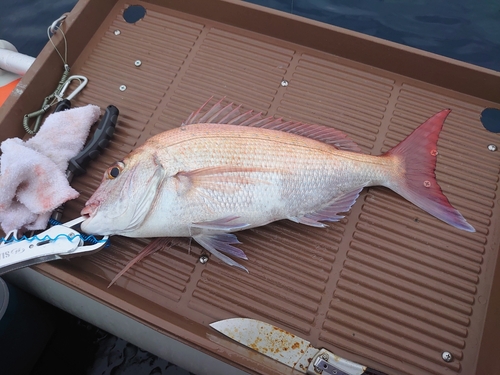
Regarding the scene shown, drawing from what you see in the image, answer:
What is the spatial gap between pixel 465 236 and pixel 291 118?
126 cm

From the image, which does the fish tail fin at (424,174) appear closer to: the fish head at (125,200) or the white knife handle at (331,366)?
the white knife handle at (331,366)

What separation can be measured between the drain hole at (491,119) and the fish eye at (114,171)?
2283 mm

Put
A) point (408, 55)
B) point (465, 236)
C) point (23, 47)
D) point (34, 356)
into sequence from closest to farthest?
point (465, 236) < point (34, 356) < point (408, 55) < point (23, 47)

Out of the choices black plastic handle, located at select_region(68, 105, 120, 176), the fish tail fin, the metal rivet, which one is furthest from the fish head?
the metal rivet

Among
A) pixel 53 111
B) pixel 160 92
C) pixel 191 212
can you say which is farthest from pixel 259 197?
pixel 53 111

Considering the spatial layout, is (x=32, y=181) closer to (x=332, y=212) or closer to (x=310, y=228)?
(x=310, y=228)

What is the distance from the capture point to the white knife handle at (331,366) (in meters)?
1.70

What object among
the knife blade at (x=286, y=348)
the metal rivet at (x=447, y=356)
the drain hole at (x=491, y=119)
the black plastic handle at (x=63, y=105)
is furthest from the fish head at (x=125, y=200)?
the drain hole at (x=491, y=119)

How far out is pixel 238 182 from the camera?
192 cm

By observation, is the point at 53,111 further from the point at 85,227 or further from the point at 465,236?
the point at 465,236

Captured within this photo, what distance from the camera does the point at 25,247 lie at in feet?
6.04

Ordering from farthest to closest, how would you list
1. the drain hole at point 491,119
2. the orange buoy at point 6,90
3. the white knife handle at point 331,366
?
the orange buoy at point 6,90 < the drain hole at point 491,119 < the white knife handle at point 331,366

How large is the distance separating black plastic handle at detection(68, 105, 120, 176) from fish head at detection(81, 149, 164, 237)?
412 millimetres

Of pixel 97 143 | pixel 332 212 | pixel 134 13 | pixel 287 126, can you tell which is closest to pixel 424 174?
pixel 332 212
